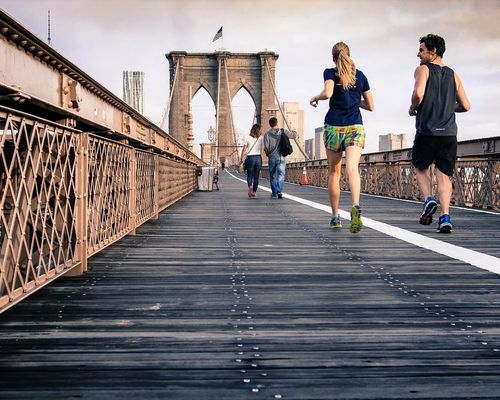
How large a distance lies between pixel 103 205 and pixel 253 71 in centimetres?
8125

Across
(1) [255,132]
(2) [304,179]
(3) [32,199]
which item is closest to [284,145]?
(1) [255,132]

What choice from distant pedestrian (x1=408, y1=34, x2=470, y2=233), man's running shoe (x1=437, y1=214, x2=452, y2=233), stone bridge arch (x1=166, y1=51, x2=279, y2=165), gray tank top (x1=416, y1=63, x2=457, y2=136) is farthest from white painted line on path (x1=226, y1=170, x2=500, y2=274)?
stone bridge arch (x1=166, y1=51, x2=279, y2=165)

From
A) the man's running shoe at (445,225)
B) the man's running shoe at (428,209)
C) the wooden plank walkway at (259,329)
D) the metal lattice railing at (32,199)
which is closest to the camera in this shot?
the wooden plank walkway at (259,329)

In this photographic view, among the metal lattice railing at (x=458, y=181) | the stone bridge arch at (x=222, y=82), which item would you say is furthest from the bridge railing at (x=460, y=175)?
the stone bridge arch at (x=222, y=82)

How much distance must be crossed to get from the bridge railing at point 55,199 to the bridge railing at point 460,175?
4.84 meters

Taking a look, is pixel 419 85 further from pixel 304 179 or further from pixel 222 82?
pixel 222 82

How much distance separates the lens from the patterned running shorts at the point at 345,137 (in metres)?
6.00

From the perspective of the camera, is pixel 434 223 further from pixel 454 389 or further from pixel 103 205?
pixel 454 389

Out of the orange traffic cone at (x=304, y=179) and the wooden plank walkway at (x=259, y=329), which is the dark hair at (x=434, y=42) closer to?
the wooden plank walkway at (x=259, y=329)

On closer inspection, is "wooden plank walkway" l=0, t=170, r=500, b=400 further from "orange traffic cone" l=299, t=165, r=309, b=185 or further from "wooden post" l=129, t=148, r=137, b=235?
"orange traffic cone" l=299, t=165, r=309, b=185

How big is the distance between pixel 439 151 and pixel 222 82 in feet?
260

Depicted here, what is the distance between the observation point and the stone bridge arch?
269 feet

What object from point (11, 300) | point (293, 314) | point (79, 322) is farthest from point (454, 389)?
point (11, 300)

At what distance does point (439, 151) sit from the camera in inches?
230
